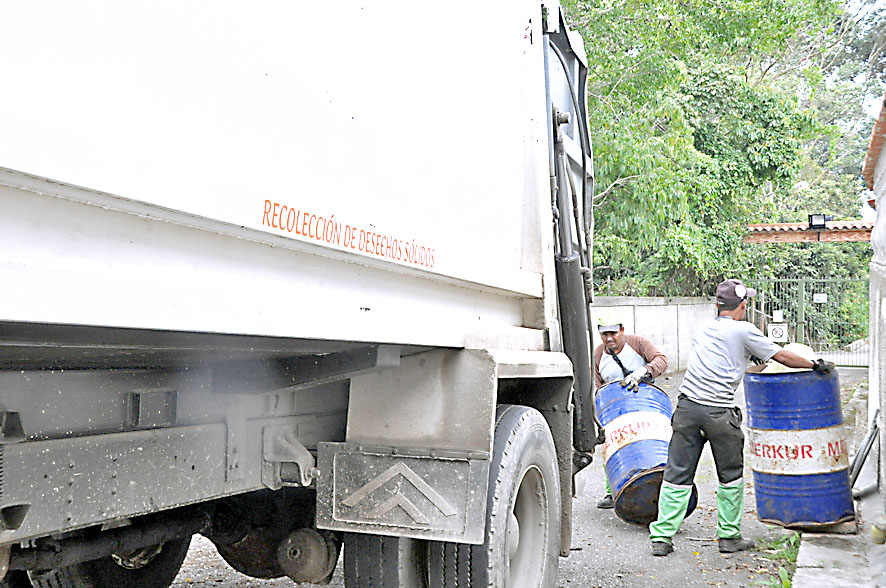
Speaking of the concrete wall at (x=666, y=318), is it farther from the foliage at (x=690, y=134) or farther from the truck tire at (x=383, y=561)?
the truck tire at (x=383, y=561)

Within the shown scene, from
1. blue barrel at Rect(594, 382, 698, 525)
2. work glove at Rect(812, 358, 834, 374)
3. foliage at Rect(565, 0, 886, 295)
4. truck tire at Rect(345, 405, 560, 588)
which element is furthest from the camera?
foliage at Rect(565, 0, 886, 295)

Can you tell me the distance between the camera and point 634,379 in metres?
6.71

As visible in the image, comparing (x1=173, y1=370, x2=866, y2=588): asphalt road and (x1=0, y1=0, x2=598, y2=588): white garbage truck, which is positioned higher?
(x1=0, y1=0, x2=598, y2=588): white garbage truck

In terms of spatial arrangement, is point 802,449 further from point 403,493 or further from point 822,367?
point 403,493

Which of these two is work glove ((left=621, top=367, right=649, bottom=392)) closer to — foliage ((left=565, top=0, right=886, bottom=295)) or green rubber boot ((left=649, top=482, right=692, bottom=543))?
green rubber boot ((left=649, top=482, right=692, bottom=543))

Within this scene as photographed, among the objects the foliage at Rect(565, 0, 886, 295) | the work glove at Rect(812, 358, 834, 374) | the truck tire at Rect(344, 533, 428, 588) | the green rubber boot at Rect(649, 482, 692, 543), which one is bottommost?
the green rubber boot at Rect(649, 482, 692, 543)

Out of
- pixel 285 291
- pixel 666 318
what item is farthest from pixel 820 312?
pixel 285 291

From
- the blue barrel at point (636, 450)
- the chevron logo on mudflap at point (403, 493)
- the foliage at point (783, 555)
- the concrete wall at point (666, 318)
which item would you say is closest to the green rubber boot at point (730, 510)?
the foliage at point (783, 555)

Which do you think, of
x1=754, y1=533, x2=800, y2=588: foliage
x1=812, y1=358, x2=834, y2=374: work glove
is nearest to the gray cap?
x1=812, y1=358, x2=834, y2=374: work glove

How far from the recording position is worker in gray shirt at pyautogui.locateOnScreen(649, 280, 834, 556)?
5.91 meters

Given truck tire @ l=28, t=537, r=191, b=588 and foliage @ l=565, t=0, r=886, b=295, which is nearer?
truck tire @ l=28, t=537, r=191, b=588

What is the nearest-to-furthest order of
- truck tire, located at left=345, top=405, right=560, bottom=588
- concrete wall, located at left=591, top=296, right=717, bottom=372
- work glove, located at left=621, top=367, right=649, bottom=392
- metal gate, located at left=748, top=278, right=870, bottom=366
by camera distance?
1. truck tire, located at left=345, top=405, right=560, bottom=588
2. work glove, located at left=621, top=367, right=649, bottom=392
3. concrete wall, located at left=591, top=296, right=717, bottom=372
4. metal gate, located at left=748, top=278, right=870, bottom=366

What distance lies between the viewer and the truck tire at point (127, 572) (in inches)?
144

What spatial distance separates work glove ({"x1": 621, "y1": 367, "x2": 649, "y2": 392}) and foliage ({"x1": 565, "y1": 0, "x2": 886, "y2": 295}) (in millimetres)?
5360
